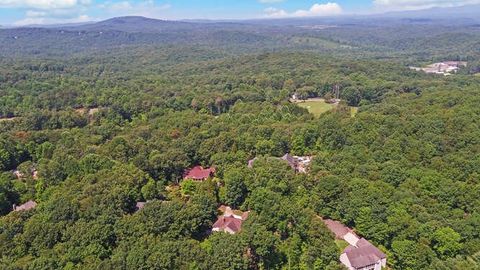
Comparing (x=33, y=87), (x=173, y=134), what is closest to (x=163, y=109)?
(x=173, y=134)

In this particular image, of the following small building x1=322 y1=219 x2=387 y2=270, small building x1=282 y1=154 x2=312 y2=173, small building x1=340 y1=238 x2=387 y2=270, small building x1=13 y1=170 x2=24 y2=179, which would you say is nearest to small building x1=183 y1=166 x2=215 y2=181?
small building x1=282 y1=154 x2=312 y2=173

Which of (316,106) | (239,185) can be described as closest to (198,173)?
(239,185)

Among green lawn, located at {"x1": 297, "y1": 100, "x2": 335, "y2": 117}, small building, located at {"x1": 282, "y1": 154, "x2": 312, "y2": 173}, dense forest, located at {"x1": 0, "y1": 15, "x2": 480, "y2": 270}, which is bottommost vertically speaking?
green lawn, located at {"x1": 297, "y1": 100, "x2": 335, "y2": 117}

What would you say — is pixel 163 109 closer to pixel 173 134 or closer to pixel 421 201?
pixel 173 134

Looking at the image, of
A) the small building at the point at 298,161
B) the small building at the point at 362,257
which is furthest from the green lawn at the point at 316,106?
the small building at the point at 362,257

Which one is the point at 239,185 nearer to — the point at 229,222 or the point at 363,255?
the point at 229,222

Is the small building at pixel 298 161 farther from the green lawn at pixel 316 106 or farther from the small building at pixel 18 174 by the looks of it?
the small building at pixel 18 174

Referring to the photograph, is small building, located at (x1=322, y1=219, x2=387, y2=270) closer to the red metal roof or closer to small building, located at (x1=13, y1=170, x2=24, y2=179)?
the red metal roof
